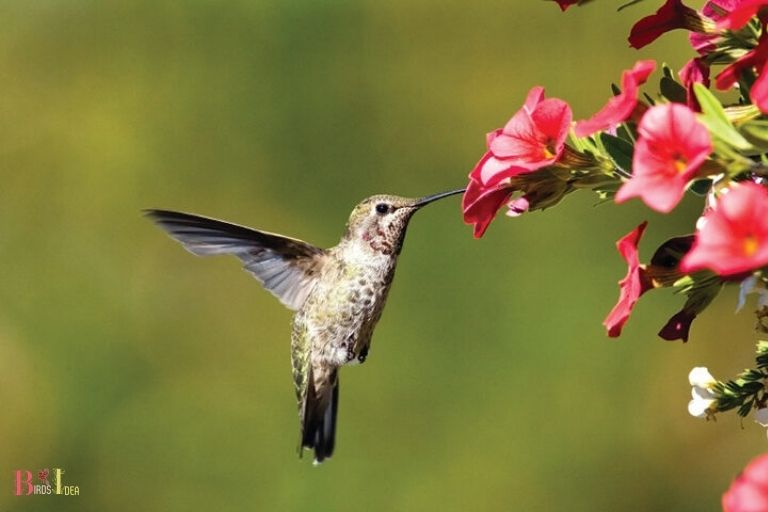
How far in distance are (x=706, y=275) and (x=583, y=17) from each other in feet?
12.3

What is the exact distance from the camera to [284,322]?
4156 mm

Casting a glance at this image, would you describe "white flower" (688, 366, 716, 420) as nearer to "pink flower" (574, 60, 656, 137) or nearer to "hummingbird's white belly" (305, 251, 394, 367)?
"pink flower" (574, 60, 656, 137)

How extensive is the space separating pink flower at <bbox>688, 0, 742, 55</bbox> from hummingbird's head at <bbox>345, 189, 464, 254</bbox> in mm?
900

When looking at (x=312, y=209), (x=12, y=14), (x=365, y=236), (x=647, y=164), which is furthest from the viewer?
(x=12, y=14)

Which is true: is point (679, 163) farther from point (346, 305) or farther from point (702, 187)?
point (346, 305)

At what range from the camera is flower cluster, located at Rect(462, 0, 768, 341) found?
82 cm

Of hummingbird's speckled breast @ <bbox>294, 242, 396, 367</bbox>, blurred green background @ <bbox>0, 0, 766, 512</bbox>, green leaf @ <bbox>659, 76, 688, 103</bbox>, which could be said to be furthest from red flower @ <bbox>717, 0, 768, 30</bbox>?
blurred green background @ <bbox>0, 0, 766, 512</bbox>

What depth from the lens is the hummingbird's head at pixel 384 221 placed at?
1992 mm

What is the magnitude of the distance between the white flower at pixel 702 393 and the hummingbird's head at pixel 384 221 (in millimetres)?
827

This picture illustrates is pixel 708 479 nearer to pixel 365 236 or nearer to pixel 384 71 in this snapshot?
pixel 384 71

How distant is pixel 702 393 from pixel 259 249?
101 cm

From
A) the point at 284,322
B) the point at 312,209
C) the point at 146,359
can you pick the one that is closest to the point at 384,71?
the point at 312,209

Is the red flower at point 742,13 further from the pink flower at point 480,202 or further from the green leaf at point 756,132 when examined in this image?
the pink flower at point 480,202

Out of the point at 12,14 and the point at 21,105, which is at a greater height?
the point at 12,14
